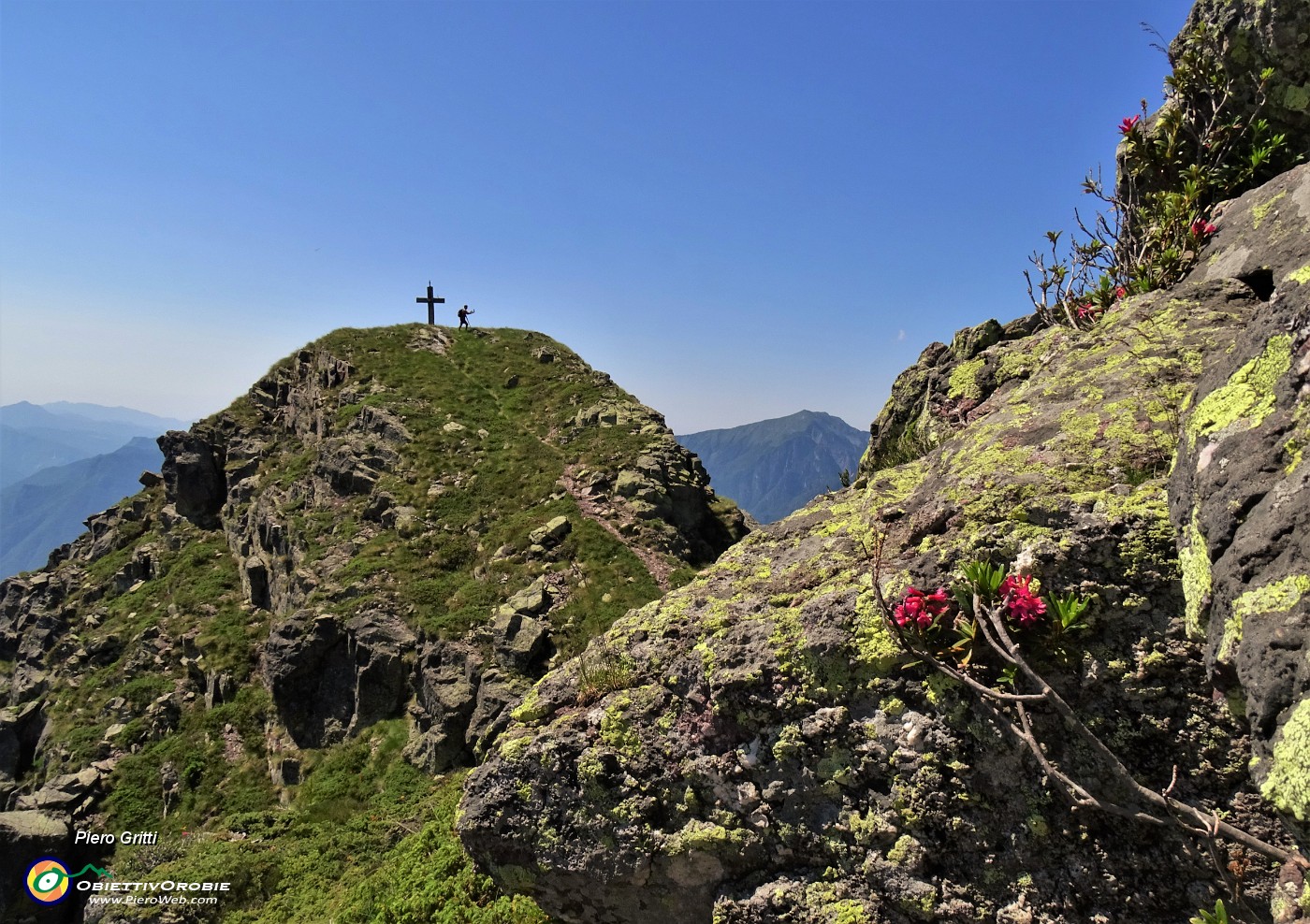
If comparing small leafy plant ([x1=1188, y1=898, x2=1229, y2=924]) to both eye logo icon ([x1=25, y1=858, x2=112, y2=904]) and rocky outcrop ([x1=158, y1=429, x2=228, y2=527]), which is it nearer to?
eye logo icon ([x1=25, y1=858, x2=112, y2=904])

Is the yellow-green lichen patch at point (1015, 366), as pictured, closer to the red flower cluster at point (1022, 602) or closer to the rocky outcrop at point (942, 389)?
the rocky outcrop at point (942, 389)

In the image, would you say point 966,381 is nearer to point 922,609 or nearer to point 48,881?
point 922,609

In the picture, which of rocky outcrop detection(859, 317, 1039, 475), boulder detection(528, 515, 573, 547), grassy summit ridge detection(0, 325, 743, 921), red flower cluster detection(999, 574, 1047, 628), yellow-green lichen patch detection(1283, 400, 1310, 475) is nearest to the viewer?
yellow-green lichen patch detection(1283, 400, 1310, 475)

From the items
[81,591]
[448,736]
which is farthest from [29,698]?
[448,736]

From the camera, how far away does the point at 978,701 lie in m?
4.97

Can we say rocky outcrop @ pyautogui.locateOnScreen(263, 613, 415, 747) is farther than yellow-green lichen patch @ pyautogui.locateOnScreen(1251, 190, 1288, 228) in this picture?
Yes

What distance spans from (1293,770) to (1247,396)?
2.68 metres

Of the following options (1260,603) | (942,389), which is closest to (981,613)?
(1260,603)

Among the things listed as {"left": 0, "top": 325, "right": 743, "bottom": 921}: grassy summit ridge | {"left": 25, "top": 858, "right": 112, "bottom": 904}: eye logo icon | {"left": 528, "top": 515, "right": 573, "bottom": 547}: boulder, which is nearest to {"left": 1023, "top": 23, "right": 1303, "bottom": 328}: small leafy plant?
{"left": 0, "top": 325, "right": 743, "bottom": 921}: grassy summit ridge

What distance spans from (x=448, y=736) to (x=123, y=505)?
47300mm

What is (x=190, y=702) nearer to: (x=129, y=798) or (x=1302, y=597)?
(x=129, y=798)

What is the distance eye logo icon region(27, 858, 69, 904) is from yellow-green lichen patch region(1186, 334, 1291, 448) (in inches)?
1290

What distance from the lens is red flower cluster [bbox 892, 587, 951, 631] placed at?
5.21 metres

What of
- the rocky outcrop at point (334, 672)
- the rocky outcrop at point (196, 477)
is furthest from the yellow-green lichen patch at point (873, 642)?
the rocky outcrop at point (196, 477)
